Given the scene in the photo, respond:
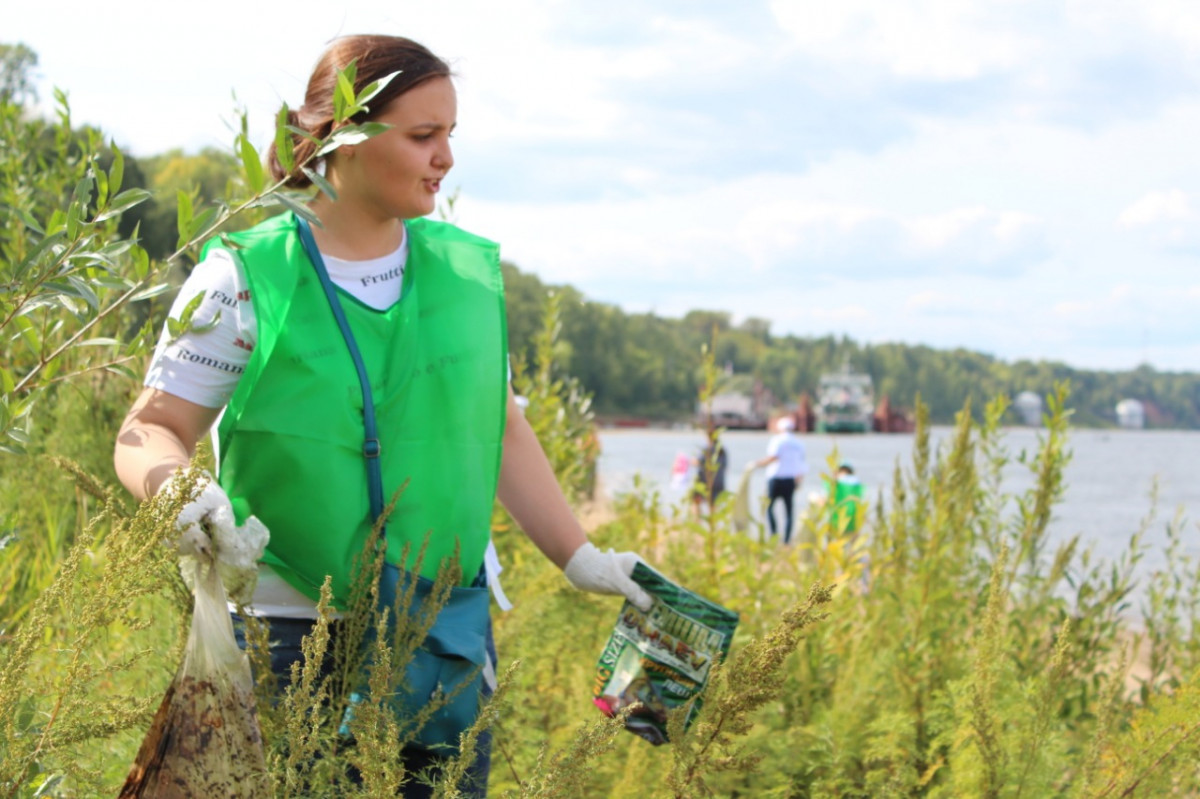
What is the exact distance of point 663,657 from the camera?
2.26 meters

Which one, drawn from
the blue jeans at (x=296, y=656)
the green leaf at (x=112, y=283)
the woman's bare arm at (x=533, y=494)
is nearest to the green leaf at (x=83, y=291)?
the green leaf at (x=112, y=283)

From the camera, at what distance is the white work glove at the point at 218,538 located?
1.65 metres

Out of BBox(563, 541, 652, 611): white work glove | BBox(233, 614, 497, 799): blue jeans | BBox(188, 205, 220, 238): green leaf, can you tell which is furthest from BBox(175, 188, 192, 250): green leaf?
BBox(563, 541, 652, 611): white work glove

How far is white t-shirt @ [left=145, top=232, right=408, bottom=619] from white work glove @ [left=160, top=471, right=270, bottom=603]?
219mm

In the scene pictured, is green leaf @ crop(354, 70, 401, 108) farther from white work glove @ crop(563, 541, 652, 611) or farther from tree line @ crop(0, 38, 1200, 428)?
tree line @ crop(0, 38, 1200, 428)

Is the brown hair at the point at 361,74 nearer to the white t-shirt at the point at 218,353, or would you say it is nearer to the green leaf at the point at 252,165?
the white t-shirt at the point at 218,353

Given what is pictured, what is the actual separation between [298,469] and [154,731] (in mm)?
528

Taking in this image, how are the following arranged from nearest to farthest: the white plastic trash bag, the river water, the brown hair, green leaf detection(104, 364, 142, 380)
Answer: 1. the white plastic trash bag
2. green leaf detection(104, 364, 142, 380)
3. the brown hair
4. the river water

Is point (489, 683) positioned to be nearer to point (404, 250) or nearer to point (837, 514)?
point (404, 250)

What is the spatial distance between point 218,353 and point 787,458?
1275 cm

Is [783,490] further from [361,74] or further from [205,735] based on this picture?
[205,735]

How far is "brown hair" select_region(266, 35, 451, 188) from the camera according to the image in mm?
2086

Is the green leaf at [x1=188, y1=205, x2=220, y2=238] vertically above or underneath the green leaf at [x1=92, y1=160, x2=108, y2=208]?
underneath

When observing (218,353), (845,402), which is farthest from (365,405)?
(845,402)
